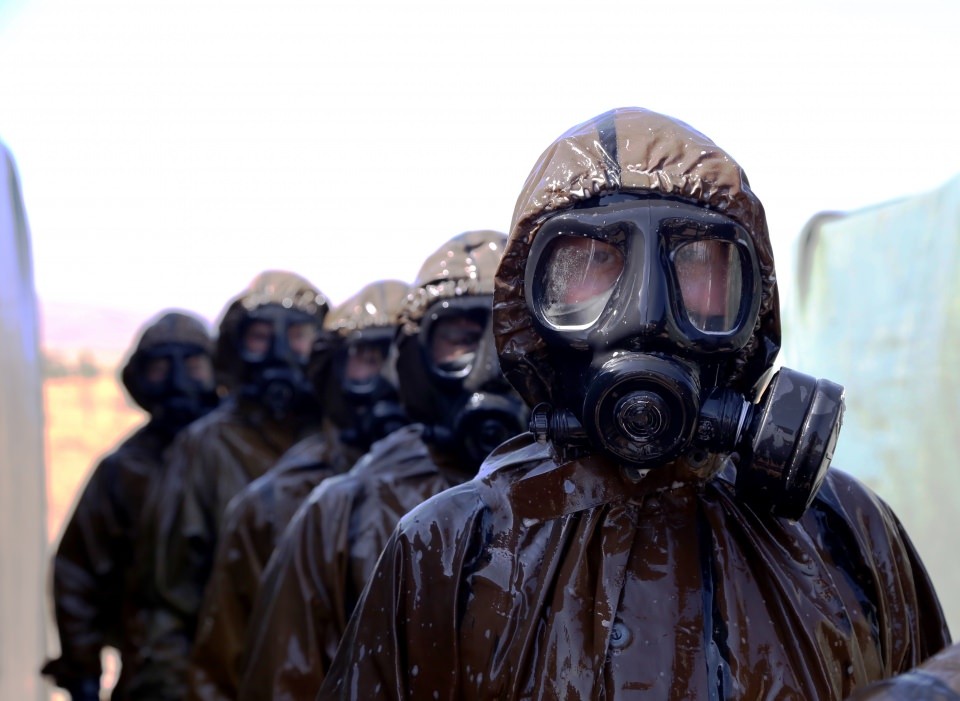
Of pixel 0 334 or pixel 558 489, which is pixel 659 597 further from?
pixel 0 334

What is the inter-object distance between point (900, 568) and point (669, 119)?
2.88 ft

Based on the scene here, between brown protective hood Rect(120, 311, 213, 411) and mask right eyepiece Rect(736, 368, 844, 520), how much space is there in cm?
629

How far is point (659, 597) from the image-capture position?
1958 mm

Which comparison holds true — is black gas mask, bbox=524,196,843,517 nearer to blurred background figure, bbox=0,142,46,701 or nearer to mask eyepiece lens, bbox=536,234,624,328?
mask eyepiece lens, bbox=536,234,624,328

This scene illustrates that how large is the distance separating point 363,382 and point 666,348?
11.2 feet

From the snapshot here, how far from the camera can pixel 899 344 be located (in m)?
5.20

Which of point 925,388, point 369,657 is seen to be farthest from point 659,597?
point 925,388

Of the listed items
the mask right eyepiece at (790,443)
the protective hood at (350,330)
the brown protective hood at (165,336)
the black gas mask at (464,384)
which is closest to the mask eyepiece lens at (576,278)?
the mask right eyepiece at (790,443)

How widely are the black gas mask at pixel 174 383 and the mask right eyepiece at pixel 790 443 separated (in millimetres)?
6310

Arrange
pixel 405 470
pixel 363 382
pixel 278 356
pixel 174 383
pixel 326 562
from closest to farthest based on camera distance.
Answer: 1. pixel 326 562
2. pixel 405 470
3. pixel 363 382
4. pixel 278 356
5. pixel 174 383

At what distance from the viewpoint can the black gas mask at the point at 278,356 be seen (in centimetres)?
666

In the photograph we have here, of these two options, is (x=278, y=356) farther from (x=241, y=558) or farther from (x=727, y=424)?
(x=727, y=424)

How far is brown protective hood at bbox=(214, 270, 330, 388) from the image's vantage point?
268 inches

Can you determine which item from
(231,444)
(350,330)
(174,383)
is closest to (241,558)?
(350,330)
